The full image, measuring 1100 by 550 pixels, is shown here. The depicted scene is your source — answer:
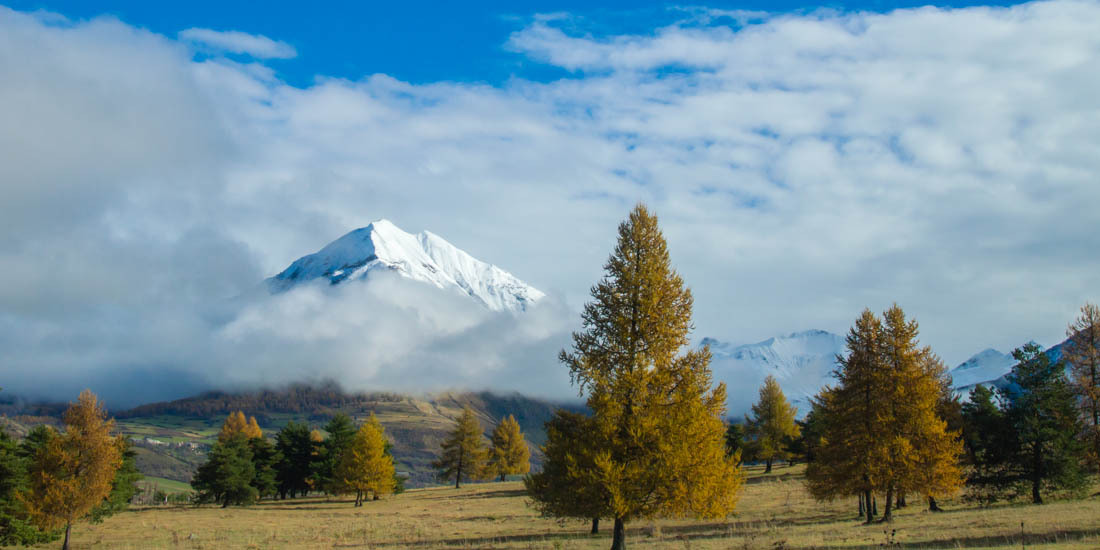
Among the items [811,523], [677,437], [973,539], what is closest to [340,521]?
[811,523]

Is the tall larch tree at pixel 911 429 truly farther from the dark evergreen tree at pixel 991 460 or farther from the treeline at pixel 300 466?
the treeline at pixel 300 466

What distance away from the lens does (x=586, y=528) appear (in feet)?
134

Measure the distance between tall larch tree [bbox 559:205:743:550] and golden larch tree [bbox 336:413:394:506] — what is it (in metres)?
54.0

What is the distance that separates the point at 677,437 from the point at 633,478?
6.68 ft

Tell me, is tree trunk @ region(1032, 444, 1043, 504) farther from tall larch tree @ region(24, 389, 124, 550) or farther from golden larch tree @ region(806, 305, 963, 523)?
tall larch tree @ region(24, 389, 124, 550)

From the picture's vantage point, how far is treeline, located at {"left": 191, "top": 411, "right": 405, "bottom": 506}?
237 ft

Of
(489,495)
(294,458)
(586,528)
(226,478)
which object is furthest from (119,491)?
(586,528)

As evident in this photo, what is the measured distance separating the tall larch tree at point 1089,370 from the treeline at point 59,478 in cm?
5634

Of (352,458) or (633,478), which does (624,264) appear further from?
(352,458)

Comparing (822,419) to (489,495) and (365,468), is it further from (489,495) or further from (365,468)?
(365,468)

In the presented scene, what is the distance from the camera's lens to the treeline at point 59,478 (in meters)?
38.8

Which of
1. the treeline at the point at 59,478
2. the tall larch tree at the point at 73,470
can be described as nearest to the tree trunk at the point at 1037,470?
the treeline at the point at 59,478

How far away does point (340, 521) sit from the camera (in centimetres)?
5112

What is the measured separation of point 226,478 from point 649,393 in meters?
63.3
